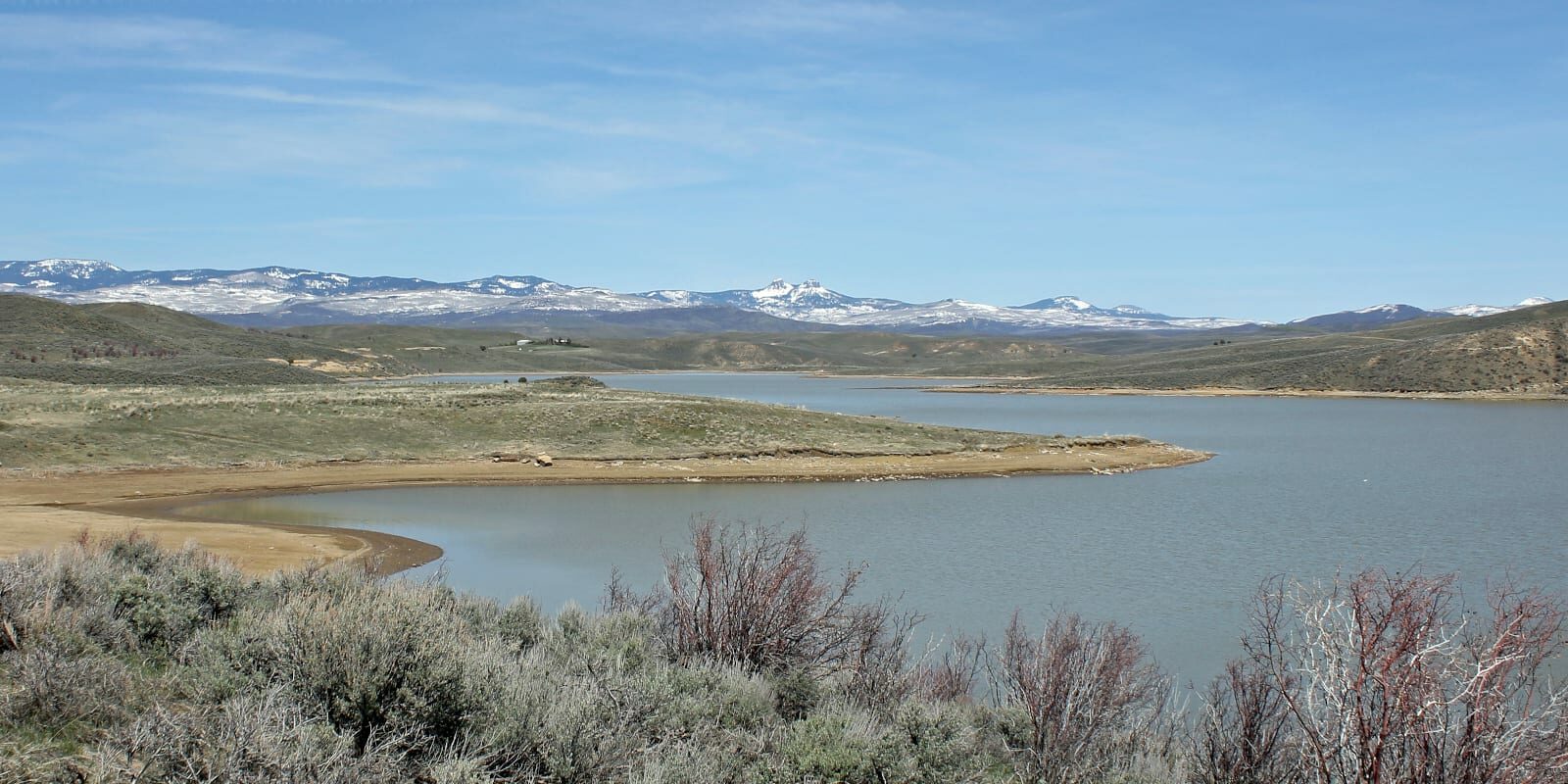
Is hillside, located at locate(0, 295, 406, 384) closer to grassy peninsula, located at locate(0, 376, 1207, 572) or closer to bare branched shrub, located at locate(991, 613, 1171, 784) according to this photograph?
grassy peninsula, located at locate(0, 376, 1207, 572)

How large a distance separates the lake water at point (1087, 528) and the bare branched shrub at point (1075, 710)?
3.10 meters

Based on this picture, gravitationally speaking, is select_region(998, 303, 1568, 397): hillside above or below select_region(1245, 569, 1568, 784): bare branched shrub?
above

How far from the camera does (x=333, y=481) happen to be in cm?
3384

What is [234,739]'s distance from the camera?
555cm

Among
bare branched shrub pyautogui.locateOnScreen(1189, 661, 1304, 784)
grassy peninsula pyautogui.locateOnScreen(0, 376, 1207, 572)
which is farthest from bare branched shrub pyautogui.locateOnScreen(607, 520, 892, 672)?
grassy peninsula pyautogui.locateOnScreen(0, 376, 1207, 572)

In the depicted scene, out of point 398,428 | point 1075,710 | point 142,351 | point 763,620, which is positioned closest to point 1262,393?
point 398,428

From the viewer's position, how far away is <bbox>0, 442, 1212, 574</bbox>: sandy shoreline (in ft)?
70.1

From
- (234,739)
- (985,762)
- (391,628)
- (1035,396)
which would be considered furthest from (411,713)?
(1035,396)

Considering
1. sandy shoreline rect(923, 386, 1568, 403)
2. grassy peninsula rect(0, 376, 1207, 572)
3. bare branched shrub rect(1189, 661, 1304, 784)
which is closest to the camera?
bare branched shrub rect(1189, 661, 1304, 784)

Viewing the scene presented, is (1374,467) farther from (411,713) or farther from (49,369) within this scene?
(49,369)

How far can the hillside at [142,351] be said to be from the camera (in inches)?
2598

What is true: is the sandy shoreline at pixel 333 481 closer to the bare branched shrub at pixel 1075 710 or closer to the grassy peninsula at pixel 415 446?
the grassy peninsula at pixel 415 446

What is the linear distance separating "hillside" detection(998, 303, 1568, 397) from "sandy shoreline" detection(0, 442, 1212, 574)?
60.0m

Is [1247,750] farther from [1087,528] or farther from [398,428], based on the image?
[398,428]
